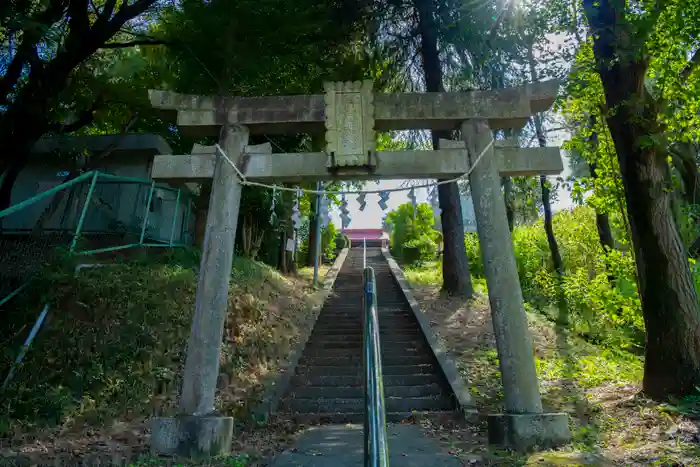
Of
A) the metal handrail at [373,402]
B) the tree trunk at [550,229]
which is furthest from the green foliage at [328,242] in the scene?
the metal handrail at [373,402]

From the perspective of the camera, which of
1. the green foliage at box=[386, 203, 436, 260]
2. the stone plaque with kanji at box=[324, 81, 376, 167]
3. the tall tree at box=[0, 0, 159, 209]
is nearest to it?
the stone plaque with kanji at box=[324, 81, 376, 167]

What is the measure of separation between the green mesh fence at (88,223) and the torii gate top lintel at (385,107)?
10.2 ft

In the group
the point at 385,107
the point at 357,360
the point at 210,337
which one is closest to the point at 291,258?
the point at 357,360

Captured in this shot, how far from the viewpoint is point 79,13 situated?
31.3 ft

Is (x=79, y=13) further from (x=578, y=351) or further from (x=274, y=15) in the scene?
(x=578, y=351)

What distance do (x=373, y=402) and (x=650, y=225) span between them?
4968 millimetres

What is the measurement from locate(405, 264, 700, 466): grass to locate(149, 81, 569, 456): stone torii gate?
769 mm

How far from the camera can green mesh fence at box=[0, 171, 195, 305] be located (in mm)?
7523

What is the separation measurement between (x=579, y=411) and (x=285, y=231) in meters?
11.0

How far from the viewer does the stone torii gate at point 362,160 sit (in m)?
5.39

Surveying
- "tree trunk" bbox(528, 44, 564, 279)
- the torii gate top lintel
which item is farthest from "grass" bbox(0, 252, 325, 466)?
"tree trunk" bbox(528, 44, 564, 279)

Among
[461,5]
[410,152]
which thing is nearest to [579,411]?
[410,152]

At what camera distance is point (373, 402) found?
2.74m

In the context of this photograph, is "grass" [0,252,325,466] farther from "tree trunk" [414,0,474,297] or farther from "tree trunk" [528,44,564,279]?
"tree trunk" [528,44,564,279]
